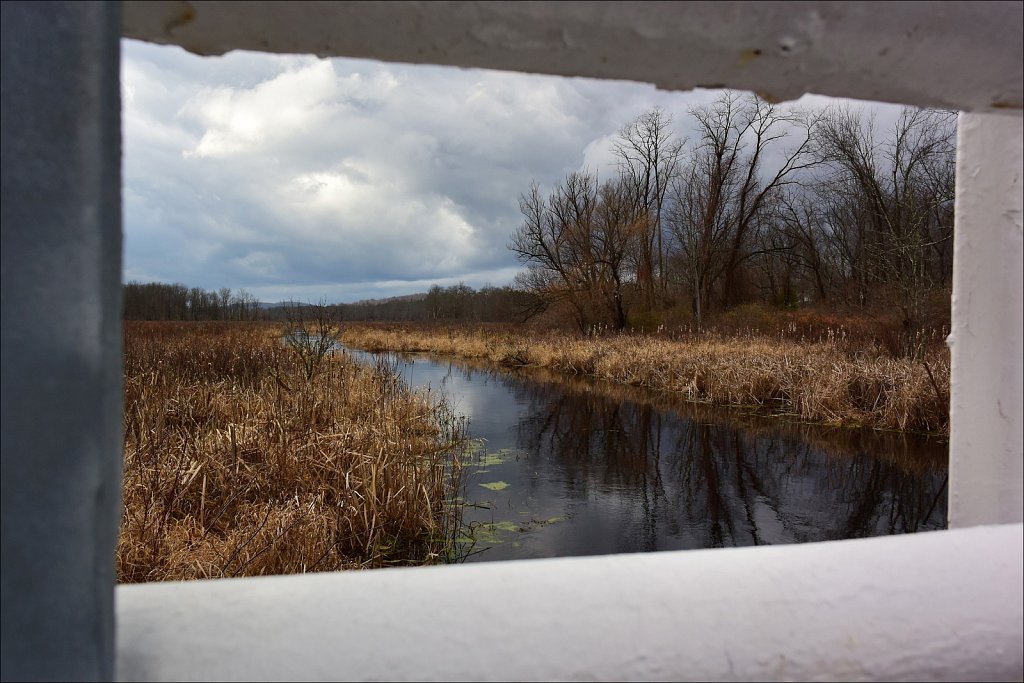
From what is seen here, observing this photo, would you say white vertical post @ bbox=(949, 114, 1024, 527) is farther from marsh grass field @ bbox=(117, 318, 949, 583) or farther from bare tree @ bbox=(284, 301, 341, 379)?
bare tree @ bbox=(284, 301, 341, 379)

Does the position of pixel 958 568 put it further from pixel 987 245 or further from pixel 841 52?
pixel 841 52

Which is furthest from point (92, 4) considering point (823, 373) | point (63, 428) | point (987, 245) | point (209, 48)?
point (823, 373)

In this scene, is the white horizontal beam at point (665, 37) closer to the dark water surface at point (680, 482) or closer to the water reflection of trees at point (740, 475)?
the dark water surface at point (680, 482)

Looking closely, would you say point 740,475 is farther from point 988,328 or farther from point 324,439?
point 988,328

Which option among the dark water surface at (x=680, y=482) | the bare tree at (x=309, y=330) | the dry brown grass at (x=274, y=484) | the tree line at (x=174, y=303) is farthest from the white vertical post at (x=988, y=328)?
the tree line at (x=174, y=303)

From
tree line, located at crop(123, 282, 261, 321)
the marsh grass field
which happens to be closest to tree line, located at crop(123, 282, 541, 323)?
tree line, located at crop(123, 282, 261, 321)

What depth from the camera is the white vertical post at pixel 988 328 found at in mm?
607

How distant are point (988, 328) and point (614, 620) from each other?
1.74 feet

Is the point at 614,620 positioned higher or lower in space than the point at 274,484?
higher

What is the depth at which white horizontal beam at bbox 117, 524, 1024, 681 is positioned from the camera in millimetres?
400

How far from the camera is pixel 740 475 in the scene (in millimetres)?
5125

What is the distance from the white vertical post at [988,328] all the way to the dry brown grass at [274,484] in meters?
2.67

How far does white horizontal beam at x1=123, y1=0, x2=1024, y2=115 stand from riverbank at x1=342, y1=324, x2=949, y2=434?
5.18 meters

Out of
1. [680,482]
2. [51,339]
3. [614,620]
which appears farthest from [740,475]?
[51,339]
